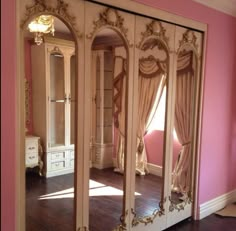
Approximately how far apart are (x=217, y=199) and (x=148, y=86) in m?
1.81

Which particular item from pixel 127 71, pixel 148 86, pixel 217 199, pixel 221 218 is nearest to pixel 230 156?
pixel 217 199

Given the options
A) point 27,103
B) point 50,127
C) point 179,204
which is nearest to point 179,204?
point 179,204

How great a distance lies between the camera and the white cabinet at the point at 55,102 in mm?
2021

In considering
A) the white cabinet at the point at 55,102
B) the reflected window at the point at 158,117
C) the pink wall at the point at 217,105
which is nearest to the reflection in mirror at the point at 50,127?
the white cabinet at the point at 55,102

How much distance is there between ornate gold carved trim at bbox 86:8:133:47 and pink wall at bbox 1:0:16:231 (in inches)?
24.0

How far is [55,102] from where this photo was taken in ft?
7.00

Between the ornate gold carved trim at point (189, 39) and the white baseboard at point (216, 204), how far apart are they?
1.81 metres

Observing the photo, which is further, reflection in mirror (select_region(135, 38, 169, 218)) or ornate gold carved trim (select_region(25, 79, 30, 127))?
reflection in mirror (select_region(135, 38, 169, 218))

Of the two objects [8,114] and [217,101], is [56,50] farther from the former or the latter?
[217,101]

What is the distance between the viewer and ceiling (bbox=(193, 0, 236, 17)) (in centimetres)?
302

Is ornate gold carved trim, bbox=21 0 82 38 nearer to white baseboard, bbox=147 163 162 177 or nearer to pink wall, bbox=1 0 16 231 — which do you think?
pink wall, bbox=1 0 16 231

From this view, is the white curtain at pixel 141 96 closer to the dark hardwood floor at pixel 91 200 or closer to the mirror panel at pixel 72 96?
the dark hardwood floor at pixel 91 200

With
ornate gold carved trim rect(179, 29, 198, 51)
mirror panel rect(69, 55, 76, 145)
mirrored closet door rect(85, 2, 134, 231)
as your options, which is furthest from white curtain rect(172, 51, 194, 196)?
mirror panel rect(69, 55, 76, 145)

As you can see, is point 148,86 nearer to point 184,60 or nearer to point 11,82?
point 184,60
